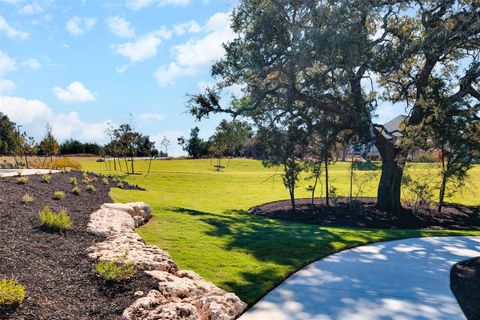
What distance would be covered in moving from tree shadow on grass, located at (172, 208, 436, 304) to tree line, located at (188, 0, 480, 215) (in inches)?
200

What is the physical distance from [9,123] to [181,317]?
179 ft

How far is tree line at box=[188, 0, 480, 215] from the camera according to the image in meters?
13.3

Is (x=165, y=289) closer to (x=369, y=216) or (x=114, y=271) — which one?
(x=114, y=271)

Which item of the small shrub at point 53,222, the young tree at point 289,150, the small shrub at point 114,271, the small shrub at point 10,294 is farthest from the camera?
the young tree at point 289,150

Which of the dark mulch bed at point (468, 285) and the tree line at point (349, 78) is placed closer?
the dark mulch bed at point (468, 285)

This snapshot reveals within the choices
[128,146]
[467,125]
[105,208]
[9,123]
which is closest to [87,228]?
[105,208]

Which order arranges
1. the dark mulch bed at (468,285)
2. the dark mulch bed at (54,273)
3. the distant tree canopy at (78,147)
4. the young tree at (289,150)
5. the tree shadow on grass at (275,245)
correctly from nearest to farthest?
the dark mulch bed at (54,273), the dark mulch bed at (468,285), the tree shadow on grass at (275,245), the young tree at (289,150), the distant tree canopy at (78,147)

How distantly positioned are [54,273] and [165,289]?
4.97 feet

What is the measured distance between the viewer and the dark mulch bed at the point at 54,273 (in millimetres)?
4301

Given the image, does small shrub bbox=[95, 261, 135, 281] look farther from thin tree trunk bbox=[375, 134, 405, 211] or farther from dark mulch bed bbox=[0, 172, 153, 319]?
thin tree trunk bbox=[375, 134, 405, 211]

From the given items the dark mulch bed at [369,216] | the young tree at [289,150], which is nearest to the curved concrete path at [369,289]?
the dark mulch bed at [369,216]

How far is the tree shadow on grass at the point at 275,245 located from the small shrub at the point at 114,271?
61.9 inches

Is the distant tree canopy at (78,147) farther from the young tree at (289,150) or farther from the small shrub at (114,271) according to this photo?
the small shrub at (114,271)

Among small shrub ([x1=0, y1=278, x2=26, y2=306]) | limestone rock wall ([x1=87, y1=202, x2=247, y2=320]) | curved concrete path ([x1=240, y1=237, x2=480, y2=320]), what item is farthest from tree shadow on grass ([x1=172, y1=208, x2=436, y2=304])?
small shrub ([x1=0, y1=278, x2=26, y2=306])
